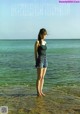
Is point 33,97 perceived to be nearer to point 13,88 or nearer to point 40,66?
point 40,66

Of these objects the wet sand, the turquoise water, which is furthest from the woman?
the turquoise water

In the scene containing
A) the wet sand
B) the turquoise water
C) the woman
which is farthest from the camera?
the turquoise water

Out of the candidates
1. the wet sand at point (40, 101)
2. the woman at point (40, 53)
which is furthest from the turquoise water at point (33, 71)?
the woman at point (40, 53)

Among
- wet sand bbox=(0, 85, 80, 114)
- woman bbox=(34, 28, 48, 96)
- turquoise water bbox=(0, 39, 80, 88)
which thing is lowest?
turquoise water bbox=(0, 39, 80, 88)

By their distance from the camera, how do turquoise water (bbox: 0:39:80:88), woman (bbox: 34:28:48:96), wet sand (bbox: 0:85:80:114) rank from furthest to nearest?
turquoise water (bbox: 0:39:80:88) < woman (bbox: 34:28:48:96) < wet sand (bbox: 0:85:80:114)

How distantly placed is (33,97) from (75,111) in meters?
1.86

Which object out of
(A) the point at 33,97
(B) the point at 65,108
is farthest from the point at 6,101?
(B) the point at 65,108

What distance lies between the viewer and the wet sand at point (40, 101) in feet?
26.4

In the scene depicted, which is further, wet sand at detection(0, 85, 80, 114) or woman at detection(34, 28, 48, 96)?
woman at detection(34, 28, 48, 96)

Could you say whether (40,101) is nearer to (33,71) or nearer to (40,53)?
(40,53)

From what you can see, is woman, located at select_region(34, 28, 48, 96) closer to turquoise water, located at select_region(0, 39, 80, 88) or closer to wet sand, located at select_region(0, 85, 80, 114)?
wet sand, located at select_region(0, 85, 80, 114)

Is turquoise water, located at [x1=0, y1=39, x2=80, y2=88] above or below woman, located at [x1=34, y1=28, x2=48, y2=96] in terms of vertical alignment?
below

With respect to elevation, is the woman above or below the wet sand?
above

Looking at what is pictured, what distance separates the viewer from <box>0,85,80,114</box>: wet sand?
26.4 ft
